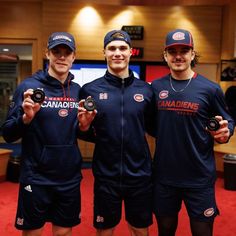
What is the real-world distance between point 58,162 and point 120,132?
42cm

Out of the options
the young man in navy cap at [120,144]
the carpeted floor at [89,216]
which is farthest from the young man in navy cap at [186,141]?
the carpeted floor at [89,216]

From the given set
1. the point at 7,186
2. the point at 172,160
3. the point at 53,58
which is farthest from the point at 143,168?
the point at 7,186

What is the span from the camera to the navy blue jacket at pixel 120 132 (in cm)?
224

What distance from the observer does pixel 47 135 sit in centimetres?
213

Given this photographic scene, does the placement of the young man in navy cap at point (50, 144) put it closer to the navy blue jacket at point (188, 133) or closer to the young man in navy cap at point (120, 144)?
the young man in navy cap at point (120, 144)

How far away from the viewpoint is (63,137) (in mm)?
2164

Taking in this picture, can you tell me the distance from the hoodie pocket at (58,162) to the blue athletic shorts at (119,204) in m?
0.23

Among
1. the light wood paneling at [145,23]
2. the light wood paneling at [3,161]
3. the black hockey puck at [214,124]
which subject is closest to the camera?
the black hockey puck at [214,124]

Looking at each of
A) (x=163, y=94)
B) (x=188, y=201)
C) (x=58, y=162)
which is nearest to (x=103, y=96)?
(x=163, y=94)

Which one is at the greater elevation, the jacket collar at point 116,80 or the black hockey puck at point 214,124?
the jacket collar at point 116,80

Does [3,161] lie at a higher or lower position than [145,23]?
lower

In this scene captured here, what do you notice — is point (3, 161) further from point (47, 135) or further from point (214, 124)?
point (214, 124)

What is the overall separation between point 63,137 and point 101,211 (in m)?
0.55

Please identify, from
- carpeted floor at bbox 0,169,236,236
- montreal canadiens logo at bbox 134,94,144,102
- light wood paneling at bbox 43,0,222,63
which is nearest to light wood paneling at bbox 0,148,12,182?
carpeted floor at bbox 0,169,236,236
